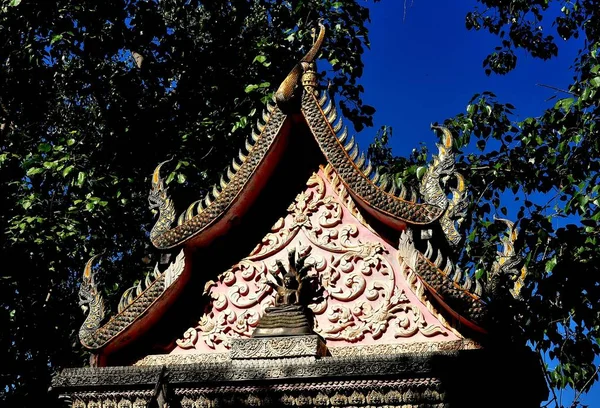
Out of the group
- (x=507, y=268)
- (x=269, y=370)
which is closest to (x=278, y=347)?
(x=269, y=370)

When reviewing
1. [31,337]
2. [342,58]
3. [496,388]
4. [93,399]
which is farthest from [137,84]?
[496,388]

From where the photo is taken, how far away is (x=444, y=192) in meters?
7.49

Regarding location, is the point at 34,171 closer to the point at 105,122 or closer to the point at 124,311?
the point at 105,122

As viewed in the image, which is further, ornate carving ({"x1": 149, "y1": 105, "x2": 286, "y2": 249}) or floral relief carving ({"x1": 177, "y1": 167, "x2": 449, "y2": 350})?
ornate carving ({"x1": 149, "y1": 105, "x2": 286, "y2": 249})

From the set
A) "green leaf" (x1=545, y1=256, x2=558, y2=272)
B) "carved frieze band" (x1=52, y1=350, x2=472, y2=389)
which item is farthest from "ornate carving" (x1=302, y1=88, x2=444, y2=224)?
"green leaf" (x1=545, y1=256, x2=558, y2=272)

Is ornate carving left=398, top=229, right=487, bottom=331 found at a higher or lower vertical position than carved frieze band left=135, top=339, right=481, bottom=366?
higher

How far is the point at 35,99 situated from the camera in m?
13.9

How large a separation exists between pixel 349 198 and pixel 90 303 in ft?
8.24

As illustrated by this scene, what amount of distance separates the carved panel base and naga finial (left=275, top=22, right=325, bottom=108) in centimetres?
217

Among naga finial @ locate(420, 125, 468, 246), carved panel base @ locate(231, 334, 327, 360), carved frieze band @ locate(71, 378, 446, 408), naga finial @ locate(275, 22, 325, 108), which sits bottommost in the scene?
carved frieze band @ locate(71, 378, 446, 408)

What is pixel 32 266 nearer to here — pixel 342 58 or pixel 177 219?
pixel 177 219

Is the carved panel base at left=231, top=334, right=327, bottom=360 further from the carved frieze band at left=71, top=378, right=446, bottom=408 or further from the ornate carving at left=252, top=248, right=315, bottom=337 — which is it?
the carved frieze band at left=71, top=378, right=446, bottom=408

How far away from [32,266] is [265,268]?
5.78 m

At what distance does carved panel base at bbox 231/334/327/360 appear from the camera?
7000 millimetres
